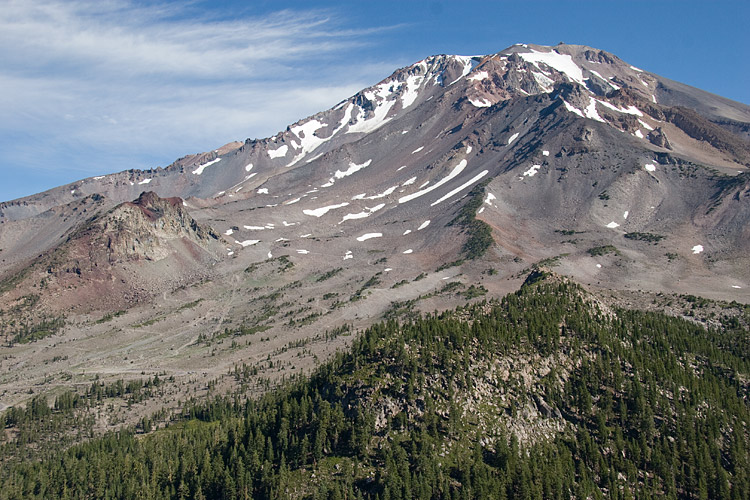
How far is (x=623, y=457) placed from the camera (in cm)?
7162

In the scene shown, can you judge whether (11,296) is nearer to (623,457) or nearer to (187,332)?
(187,332)

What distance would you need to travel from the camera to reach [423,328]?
82.8 metres

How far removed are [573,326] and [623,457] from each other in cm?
2075

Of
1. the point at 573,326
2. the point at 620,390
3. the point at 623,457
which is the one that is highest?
the point at 573,326

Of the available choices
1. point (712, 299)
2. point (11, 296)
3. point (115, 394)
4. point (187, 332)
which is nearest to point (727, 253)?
point (712, 299)

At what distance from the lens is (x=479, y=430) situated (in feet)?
233

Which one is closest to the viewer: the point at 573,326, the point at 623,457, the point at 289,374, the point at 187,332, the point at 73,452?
the point at 623,457

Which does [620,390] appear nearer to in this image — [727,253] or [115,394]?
[115,394]

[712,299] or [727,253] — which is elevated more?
[727,253]

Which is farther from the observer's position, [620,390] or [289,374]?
[289,374]

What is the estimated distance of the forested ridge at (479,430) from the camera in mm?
66625

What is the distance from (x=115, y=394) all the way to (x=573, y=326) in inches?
3667

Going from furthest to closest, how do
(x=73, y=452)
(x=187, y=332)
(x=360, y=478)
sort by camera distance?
(x=187, y=332)
(x=73, y=452)
(x=360, y=478)

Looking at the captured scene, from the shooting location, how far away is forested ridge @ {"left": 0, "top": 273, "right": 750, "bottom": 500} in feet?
219
